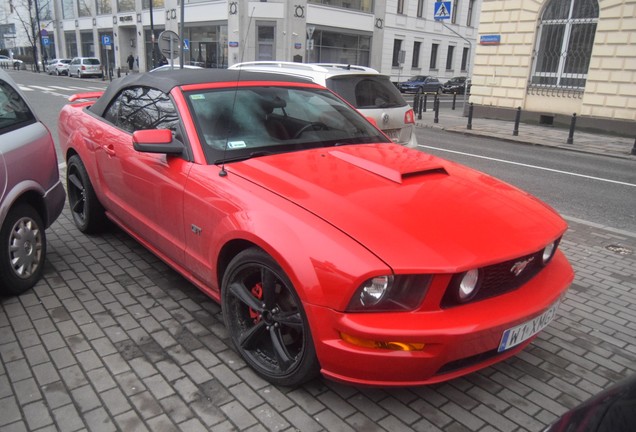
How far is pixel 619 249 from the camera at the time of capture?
5.27 meters

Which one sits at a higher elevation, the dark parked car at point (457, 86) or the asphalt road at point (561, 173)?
the dark parked car at point (457, 86)

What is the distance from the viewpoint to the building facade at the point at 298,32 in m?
33.8

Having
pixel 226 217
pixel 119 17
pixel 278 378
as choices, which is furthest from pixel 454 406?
pixel 119 17

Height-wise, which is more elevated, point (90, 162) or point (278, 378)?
point (90, 162)

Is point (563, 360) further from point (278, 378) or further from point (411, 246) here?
point (278, 378)

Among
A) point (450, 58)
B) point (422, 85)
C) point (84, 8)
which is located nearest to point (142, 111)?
point (422, 85)

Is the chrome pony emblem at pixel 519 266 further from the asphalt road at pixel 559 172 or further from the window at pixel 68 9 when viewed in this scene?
the window at pixel 68 9

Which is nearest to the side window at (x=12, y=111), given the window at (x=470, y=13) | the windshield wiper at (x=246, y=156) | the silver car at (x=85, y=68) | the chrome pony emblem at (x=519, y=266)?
the windshield wiper at (x=246, y=156)

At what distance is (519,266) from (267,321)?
136 cm

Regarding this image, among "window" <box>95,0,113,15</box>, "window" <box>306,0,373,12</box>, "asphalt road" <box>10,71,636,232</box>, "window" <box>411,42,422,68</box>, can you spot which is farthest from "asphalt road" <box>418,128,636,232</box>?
"window" <box>95,0,113,15</box>

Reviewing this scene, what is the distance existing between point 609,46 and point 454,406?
15983 millimetres

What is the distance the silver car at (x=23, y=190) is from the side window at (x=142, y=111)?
60cm

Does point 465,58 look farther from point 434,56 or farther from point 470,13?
point 434,56

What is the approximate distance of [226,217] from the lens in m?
2.86
